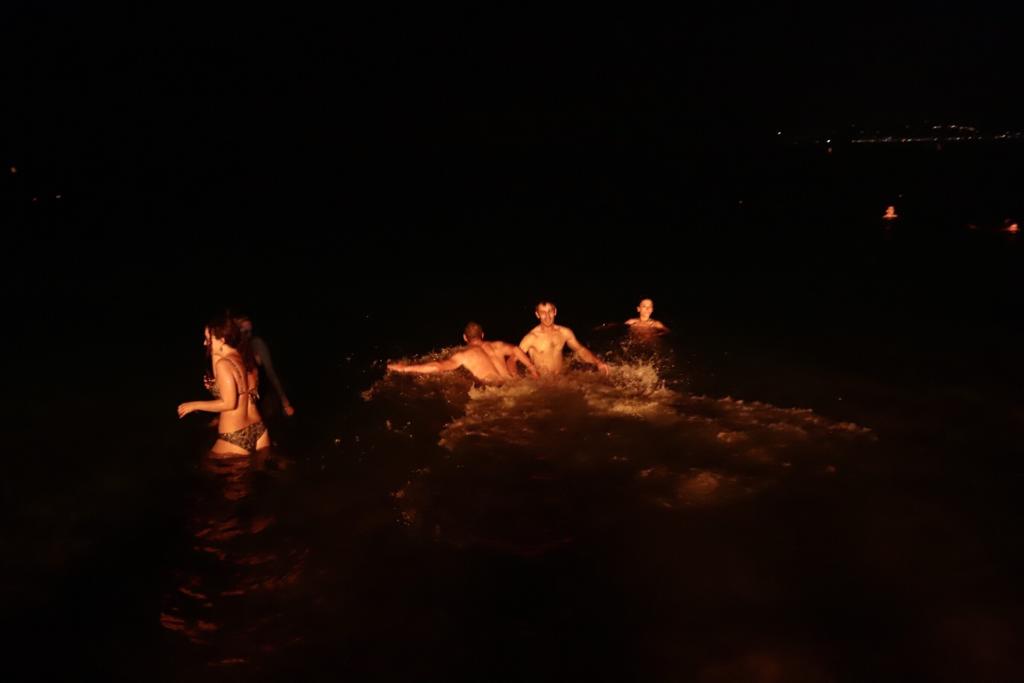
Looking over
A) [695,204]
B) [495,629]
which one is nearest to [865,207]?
[695,204]

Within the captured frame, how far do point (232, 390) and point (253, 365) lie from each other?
616 millimetres

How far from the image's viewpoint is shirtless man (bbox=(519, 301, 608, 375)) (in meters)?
9.88

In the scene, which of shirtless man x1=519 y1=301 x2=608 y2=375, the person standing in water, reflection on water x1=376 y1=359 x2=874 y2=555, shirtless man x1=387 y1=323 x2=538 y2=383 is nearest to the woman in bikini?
the person standing in water

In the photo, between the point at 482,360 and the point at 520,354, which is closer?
the point at 482,360

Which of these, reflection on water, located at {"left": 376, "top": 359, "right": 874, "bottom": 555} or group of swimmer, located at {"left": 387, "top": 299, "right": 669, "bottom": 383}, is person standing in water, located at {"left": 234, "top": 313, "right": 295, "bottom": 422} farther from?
reflection on water, located at {"left": 376, "top": 359, "right": 874, "bottom": 555}

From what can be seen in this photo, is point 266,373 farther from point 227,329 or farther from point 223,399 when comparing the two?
point 227,329

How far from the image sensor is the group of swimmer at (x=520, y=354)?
961 cm

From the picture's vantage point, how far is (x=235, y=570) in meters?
5.98

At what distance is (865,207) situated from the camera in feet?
142

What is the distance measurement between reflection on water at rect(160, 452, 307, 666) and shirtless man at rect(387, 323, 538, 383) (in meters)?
2.62

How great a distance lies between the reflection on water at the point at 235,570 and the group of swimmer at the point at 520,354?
2.71 meters

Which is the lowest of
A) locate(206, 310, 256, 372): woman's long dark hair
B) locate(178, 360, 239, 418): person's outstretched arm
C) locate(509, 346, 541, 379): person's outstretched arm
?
locate(509, 346, 541, 379): person's outstretched arm

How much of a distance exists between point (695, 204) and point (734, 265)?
26.3 m

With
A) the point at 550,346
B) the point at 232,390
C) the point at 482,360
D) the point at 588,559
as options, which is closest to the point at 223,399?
the point at 232,390
